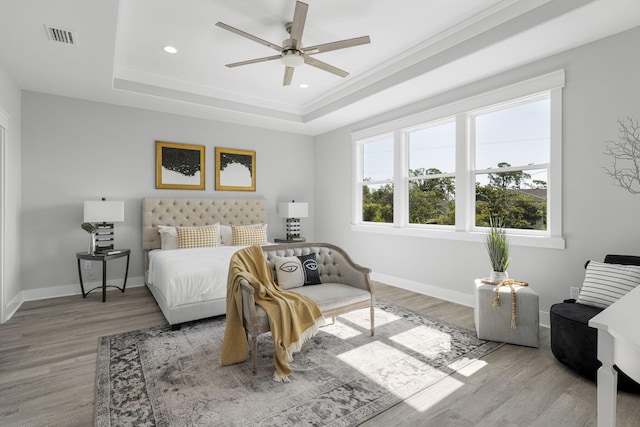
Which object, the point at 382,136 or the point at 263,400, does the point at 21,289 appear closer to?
the point at 263,400

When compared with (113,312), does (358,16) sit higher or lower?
higher

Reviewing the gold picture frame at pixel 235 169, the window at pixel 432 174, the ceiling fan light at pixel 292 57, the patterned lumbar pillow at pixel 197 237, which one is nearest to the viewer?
the ceiling fan light at pixel 292 57

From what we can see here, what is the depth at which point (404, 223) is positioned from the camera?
4832 mm

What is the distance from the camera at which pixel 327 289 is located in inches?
118

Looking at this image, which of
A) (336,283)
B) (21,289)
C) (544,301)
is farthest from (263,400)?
(21,289)

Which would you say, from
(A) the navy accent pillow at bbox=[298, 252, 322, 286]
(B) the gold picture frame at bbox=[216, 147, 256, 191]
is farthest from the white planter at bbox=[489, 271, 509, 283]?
(B) the gold picture frame at bbox=[216, 147, 256, 191]

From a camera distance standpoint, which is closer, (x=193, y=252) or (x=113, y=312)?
(x=113, y=312)

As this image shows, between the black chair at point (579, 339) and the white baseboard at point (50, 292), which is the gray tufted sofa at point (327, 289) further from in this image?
the white baseboard at point (50, 292)

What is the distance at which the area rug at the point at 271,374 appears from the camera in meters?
1.91

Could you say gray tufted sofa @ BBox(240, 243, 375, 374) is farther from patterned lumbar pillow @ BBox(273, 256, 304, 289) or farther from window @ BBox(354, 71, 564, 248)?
window @ BBox(354, 71, 564, 248)

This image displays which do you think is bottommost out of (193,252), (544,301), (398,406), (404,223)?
(398,406)

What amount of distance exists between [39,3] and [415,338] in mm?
4029

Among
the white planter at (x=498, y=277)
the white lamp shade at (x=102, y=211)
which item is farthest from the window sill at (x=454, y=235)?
the white lamp shade at (x=102, y=211)

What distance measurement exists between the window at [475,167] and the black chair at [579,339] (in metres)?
0.85
